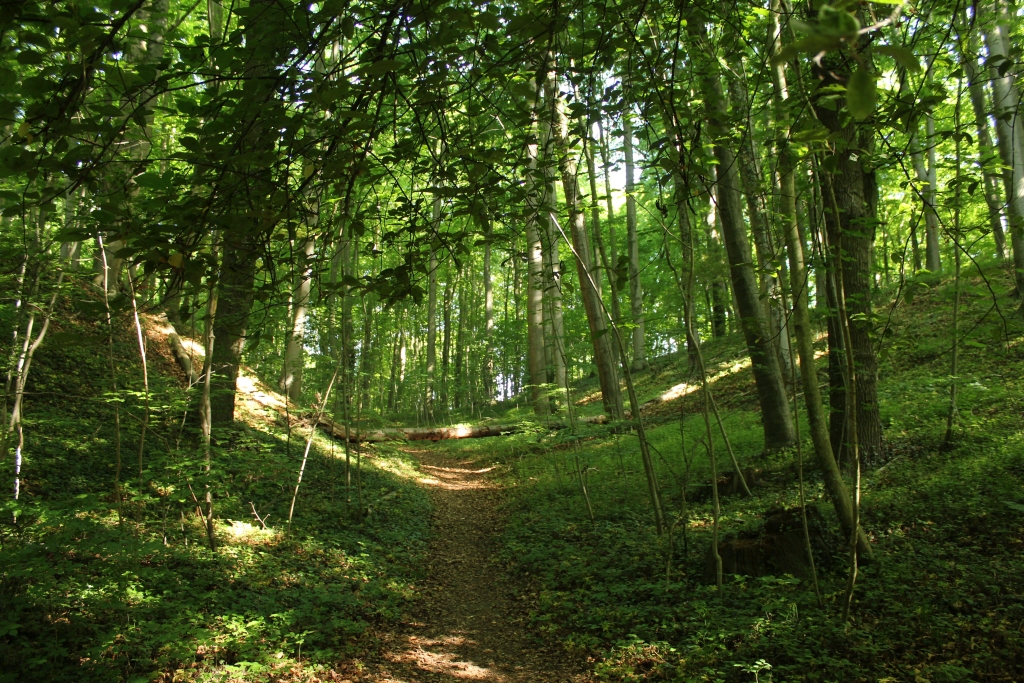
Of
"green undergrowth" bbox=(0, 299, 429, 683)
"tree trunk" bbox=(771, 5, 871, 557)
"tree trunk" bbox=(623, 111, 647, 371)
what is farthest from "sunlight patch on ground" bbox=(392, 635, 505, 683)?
"tree trunk" bbox=(623, 111, 647, 371)

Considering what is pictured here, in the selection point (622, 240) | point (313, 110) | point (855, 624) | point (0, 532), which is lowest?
point (855, 624)

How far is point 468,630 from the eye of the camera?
5457mm

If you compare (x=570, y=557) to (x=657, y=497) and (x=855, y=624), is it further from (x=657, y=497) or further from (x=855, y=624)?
(x=855, y=624)

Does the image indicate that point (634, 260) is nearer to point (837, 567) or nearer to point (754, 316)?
point (754, 316)

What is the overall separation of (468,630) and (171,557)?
2737 mm

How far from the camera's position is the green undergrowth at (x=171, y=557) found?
12.1 ft

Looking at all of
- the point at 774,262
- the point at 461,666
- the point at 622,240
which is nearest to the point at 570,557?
the point at 461,666

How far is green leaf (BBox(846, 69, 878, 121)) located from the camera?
3.25 feet

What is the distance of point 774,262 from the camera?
12.6ft

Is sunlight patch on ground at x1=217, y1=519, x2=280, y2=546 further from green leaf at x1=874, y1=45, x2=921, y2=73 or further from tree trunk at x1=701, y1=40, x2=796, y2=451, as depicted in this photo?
green leaf at x1=874, y1=45, x2=921, y2=73

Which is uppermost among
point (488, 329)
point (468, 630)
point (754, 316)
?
point (488, 329)

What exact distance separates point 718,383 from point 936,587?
11.2 metres

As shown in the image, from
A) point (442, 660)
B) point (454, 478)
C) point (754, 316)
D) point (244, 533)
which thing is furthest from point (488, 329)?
point (442, 660)

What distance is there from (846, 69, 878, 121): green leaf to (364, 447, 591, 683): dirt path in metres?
4.19
